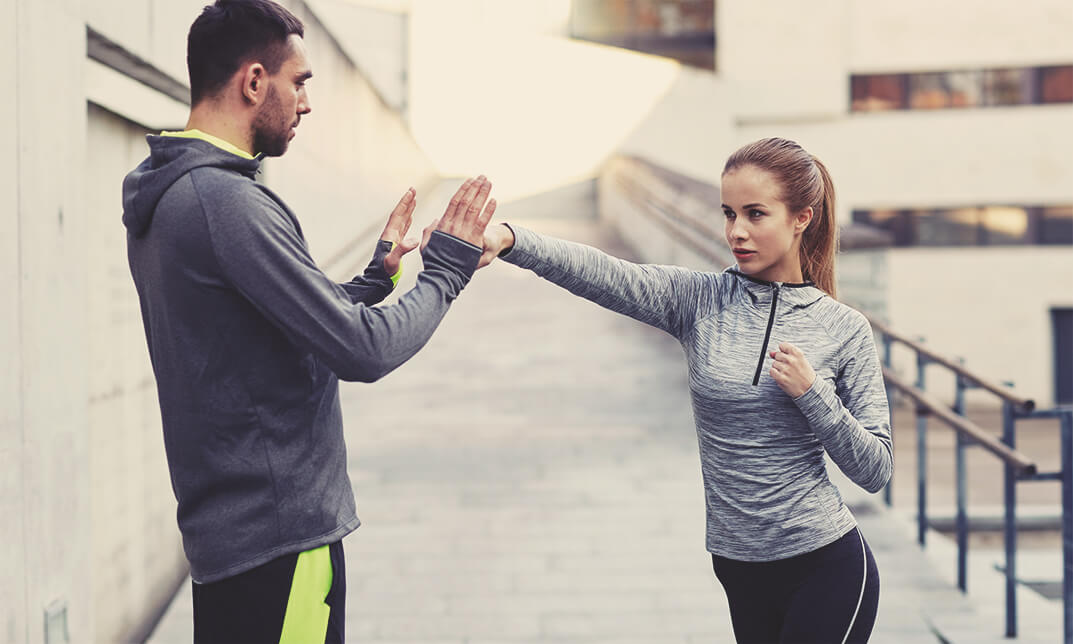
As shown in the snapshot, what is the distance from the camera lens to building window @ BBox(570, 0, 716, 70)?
20203 mm

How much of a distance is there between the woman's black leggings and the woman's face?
64cm

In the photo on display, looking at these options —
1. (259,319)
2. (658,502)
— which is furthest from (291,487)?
(658,502)

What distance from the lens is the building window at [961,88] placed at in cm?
1872

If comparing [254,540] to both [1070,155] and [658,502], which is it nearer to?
[658,502]

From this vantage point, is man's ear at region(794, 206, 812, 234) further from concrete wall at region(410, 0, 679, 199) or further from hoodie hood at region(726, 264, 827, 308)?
concrete wall at region(410, 0, 679, 199)

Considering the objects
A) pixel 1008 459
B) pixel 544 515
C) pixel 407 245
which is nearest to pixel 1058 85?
pixel 544 515

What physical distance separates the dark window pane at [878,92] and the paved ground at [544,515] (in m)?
12.0

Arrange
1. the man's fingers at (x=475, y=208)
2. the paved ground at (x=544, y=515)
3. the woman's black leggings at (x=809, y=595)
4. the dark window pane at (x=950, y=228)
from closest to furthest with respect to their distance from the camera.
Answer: the man's fingers at (x=475, y=208) → the woman's black leggings at (x=809, y=595) → the paved ground at (x=544, y=515) → the dark window pane at (x=950, y=228)

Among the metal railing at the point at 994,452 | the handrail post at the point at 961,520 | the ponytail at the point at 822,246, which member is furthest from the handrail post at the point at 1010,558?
the ponytail at the point at 822,246

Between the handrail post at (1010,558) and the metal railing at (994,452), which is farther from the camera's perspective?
the handrail post at (1010,558)

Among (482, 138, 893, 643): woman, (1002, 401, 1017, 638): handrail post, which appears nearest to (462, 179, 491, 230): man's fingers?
(482, 138, 893, 643): woman

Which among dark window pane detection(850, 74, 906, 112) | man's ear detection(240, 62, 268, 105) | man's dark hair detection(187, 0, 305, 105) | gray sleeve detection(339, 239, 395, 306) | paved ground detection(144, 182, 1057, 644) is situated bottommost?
paved ground detection(144, 182, 1057, 644)

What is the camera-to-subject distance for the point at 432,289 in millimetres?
1859

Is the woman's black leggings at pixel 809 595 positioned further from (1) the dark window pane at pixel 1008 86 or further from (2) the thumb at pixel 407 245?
(1) the dark window pane at pixel 1008 86
